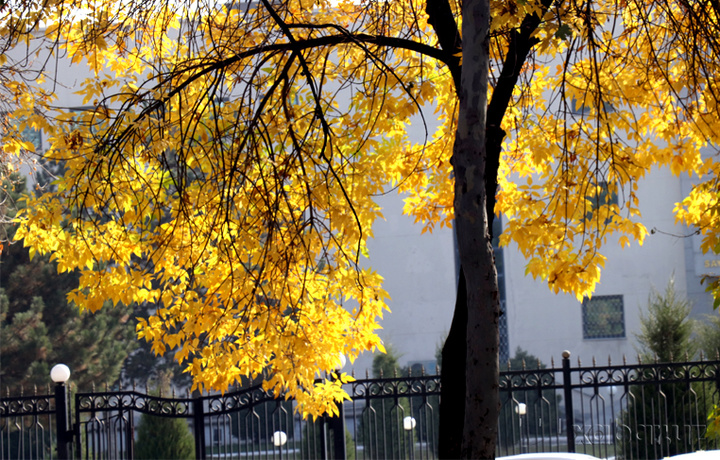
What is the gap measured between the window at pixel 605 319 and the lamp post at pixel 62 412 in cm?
2360

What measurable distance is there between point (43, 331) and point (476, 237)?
778 inches

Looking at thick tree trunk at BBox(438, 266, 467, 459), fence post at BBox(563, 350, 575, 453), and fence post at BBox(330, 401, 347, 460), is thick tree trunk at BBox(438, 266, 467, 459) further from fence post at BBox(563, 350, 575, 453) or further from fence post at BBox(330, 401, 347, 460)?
fence post at BBox(563, 350, 575, 453)

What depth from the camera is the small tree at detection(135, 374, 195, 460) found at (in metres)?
13.5

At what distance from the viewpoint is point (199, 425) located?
370 inches

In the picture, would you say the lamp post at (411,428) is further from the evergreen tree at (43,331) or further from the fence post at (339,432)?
the evergreen tree at (43,331)

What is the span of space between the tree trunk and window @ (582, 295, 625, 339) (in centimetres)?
2733

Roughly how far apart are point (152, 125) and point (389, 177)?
2.61 metres

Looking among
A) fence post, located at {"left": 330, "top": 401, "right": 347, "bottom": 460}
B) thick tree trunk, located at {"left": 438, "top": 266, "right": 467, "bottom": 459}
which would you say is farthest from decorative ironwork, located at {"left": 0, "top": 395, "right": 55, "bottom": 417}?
thick tree trunk, located at {"left": 438, "top": 266, "right": 467, "bottom": 459}

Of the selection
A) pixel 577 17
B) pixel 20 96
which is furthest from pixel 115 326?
pixel 577 17

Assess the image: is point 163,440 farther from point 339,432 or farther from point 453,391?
Result: point 453,391

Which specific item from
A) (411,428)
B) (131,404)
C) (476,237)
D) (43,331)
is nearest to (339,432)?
(411,428)

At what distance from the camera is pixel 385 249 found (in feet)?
98.5

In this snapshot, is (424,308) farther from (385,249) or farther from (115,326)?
(115,326)

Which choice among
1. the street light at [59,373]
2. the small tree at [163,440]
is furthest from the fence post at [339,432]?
the small tree at [163,440]
